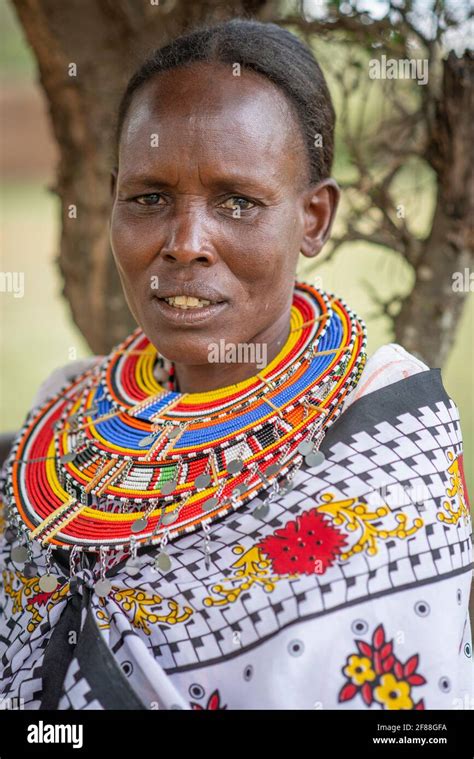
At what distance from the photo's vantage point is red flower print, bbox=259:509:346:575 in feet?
6.06

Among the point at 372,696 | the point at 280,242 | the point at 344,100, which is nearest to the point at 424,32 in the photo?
the point at 344,100

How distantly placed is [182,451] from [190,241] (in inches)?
20.1

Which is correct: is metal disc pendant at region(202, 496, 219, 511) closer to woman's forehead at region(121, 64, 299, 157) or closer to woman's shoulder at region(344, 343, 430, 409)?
woman's shoulder at region(344, 343, 430, 409)

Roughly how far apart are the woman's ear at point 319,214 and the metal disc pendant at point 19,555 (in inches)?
42.5

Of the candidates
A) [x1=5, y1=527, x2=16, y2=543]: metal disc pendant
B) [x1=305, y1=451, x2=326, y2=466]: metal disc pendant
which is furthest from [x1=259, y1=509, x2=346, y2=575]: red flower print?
[x1=5, y1=527, x2=16, y2=543]: metal disc pendant

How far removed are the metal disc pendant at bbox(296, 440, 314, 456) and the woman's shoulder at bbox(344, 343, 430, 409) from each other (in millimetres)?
166

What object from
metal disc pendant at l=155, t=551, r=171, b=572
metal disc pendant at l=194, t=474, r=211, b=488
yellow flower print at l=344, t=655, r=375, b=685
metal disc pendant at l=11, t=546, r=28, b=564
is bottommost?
yellow flower print at l=344, t=655, r=375, b=685

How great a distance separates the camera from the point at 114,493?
85.3 inches

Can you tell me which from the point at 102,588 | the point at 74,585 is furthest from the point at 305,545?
the point at 74,585

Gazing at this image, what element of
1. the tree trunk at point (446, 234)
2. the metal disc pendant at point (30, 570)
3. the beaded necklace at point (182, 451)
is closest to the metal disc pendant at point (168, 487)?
the beaded necklace at point (182, 451)

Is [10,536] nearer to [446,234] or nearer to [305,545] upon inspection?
[305,545]

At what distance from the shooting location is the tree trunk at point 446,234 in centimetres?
297

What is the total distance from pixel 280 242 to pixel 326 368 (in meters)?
0.33
